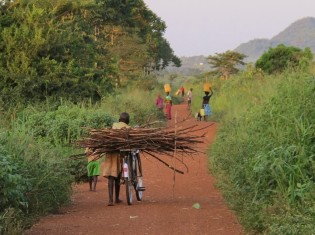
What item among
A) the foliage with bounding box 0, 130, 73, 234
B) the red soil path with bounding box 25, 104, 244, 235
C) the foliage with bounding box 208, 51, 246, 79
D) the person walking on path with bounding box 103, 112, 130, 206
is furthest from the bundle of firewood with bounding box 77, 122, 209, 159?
the foliage with bounding box 208, 51, 246, 79

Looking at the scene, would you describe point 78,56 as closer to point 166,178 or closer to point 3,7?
point 3,7

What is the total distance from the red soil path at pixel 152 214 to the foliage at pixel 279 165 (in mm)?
490

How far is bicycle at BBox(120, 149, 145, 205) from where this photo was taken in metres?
12.0

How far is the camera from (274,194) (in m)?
8.80

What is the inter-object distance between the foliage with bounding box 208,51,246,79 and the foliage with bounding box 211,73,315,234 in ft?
211

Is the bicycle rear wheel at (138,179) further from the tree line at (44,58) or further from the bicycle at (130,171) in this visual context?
the tree line at (44,58)

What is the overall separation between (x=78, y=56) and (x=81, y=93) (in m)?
1.53

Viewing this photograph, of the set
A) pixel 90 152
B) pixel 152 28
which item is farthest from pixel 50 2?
pixel 152 28

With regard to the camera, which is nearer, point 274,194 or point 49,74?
point 274,194

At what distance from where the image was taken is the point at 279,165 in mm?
8570

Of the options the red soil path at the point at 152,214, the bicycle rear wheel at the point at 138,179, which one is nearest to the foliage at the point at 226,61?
Answer: the red soil path at the point at 152,214

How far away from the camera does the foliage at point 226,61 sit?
75688 mm

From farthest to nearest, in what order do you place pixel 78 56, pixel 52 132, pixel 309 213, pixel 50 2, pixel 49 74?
pixel 50 2 → pixel 78 56 → pixel 49 74 → pixel 52 132 → pixel 309 213

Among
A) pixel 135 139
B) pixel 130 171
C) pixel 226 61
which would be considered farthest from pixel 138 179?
pixel 226 61
